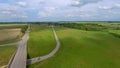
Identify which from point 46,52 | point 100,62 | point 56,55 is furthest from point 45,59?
point 100,62

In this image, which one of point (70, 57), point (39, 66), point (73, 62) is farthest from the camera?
point (70, 57)

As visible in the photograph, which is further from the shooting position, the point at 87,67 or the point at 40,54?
the point at 40,54

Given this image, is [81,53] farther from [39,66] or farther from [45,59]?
[39,66]

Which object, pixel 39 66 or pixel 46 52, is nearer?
pixel 39 66

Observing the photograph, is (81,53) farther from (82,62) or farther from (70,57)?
(82,62)

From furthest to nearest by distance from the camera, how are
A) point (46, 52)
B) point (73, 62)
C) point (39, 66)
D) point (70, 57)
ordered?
1. point (46, 52)
2. point (70, 57)
3. point (73, 62)
4. point (39, 66)

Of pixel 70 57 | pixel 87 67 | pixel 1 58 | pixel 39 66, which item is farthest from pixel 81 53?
pixel 1 58

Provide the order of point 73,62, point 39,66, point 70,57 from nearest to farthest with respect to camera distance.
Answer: point 39,66, point 73,62, point 70,57

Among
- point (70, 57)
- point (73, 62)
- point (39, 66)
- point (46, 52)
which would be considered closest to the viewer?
point (39, 66)
